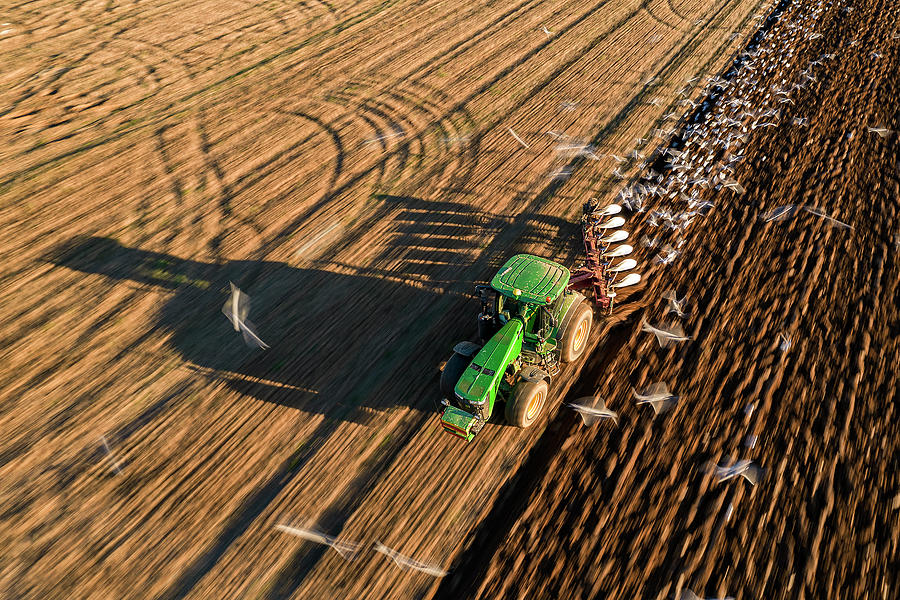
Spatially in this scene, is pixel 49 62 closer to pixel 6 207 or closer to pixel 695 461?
pixel 6 207

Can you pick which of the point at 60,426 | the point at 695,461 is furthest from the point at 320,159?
the point at 695,461

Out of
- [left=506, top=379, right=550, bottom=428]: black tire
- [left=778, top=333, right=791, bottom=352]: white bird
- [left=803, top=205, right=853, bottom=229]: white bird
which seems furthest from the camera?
[left=803, top=205, right=853, bottom=229]: white bird

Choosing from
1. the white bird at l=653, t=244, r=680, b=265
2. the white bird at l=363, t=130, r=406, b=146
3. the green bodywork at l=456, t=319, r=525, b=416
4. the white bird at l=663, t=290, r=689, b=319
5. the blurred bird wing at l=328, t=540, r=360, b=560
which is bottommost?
the blurred bird wing at l=328, t=540, r=360, b=560

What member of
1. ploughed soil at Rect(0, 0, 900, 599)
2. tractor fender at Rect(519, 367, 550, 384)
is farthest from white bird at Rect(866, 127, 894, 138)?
tractor fender at Rect(519, 367, 550, 384)

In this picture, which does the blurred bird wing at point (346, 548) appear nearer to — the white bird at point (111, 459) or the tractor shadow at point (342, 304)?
the tractor shadow at point (342, 304)

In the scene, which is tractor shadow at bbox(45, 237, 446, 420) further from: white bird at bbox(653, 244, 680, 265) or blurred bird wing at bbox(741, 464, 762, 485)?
blurred bird wing at bbox(741, 464, 762, 485)
